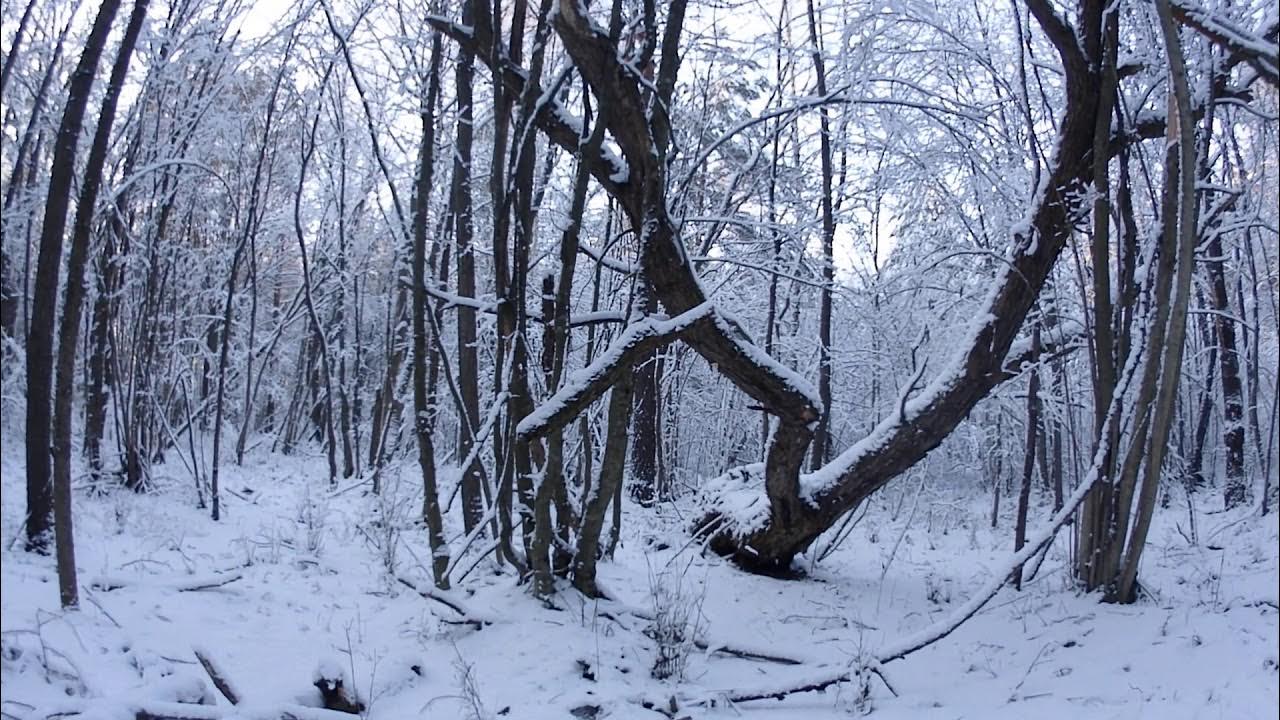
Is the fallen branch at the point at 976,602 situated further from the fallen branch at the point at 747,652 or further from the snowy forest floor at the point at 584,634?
the fallen branch at the point at 747,652

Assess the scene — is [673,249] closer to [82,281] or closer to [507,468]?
[507,468]

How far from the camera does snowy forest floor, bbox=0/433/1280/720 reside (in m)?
2.59

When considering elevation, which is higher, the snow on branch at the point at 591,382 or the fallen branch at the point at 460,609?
the snow on branch at the point at 591,382

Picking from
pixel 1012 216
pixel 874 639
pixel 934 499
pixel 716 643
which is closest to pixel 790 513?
pixel 874 639

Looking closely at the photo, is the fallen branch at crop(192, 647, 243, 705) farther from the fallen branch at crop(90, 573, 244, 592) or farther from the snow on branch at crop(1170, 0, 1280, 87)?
the snow on branch at crop(1170, 0, 1280, 87)

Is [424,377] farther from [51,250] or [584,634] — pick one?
[51,250]

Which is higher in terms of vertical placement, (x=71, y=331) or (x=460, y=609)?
(x=71, y=331)

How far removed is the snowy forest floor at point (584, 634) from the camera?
2.59 metres

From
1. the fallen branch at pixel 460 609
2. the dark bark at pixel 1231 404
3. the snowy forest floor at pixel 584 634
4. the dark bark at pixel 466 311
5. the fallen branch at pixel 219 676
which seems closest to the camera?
the snowy forest floor at pixel 584 634

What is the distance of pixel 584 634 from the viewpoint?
379 cm

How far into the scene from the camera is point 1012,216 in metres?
6.02

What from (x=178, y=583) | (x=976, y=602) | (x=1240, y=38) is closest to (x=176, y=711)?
(x=178, y=583)

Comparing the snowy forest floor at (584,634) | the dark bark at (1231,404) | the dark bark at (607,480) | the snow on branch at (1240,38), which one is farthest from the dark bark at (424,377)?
the dark bark at (1231,404)

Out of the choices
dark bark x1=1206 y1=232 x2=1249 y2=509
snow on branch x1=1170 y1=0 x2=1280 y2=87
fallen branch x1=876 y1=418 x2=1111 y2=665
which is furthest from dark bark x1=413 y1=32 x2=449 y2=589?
dark bark x1=1206 y1=232 x2=1249 y2=509
